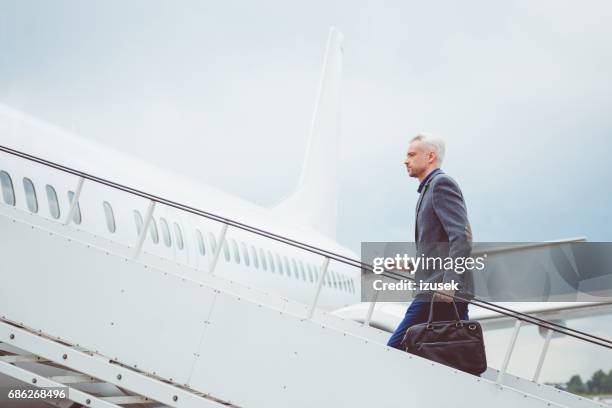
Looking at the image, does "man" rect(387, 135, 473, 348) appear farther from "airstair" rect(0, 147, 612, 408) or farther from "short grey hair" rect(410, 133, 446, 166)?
"airstair" rect(0, 147, 612, 408)

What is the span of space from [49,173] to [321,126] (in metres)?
22.2

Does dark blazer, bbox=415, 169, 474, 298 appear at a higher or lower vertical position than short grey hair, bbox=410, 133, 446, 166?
lower

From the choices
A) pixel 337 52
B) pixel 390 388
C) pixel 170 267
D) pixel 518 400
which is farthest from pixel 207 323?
pixel 337 52

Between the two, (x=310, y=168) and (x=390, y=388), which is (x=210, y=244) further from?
(x=310, y=168)

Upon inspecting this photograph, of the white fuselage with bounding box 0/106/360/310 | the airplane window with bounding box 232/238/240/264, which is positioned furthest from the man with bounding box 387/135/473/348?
the airplane window with bounding box 232/238/240/264

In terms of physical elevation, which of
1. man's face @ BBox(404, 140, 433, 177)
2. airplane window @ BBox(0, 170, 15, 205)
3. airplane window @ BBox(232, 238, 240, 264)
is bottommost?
airplane window @ BBox(0, 170, 15, 205)

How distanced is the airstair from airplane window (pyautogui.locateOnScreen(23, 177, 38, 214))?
3.38m

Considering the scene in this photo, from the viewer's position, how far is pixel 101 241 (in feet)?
20.9

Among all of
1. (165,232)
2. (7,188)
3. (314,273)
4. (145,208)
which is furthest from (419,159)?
(314,273)

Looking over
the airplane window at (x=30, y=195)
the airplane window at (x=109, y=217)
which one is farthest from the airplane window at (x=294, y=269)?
the airplane window at (x=30, y=195)

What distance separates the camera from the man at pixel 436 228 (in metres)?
5.69

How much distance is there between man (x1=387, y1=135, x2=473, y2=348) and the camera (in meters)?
5.69

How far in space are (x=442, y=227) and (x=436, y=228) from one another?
43 mm

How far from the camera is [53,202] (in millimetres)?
10016
